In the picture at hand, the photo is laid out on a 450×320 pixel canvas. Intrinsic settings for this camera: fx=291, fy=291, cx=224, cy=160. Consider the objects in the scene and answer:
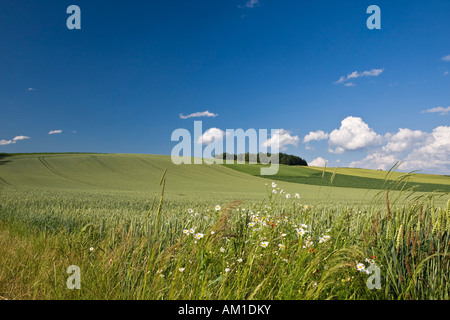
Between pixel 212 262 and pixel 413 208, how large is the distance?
2.68 m

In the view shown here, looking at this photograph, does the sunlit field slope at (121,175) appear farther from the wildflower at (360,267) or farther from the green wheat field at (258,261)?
the wildflower at (360,267)

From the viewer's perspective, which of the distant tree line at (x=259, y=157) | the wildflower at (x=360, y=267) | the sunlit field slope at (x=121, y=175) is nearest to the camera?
the wildflower at (x=360, y=267)

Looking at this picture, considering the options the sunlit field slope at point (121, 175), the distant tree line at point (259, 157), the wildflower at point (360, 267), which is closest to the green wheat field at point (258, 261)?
the wildflower at point (360, 267)

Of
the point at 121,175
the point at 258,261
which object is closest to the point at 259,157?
the point at 121,175

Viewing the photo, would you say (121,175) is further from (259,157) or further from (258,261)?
(258,261)

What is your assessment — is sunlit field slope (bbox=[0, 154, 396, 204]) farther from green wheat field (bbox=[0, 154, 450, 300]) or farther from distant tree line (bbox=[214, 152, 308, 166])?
green wheat field (bbox=[0, 154, 450, 300])

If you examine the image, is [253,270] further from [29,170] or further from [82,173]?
[29,170]

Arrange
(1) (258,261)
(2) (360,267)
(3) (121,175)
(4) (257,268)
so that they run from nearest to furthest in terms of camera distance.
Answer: (2) (360,267)
(4) (257,268)
(1) (258,261)
(3) (121,175)

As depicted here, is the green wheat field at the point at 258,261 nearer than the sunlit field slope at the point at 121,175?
Yes

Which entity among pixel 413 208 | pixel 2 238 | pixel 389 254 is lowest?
pixel 2 238

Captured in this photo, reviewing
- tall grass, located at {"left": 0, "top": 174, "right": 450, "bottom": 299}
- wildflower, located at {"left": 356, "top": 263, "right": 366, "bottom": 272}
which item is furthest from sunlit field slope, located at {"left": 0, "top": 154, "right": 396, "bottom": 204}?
wildflower, located at {"left": 356, "top": 263, "right": 366, "bottom": 272}
